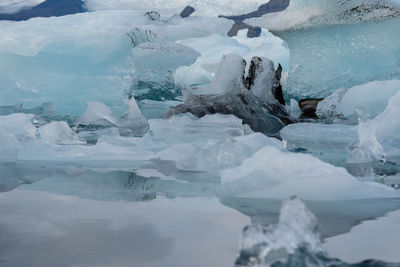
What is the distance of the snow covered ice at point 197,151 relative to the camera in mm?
1462

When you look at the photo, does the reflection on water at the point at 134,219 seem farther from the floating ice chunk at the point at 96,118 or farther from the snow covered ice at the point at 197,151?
the floating ice chunk at the point at 96,118

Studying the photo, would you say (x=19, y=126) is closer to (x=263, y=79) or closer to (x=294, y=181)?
(x=294, y=181)

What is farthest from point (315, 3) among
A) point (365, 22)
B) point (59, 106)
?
point (59, 106)

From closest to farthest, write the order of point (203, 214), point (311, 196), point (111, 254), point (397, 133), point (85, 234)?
point (111, 254) < point (85, 234) < point (203, 214) < point (311, 196) < point (397, 133)

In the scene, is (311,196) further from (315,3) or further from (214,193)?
(315,3)

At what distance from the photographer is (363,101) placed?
339 inches

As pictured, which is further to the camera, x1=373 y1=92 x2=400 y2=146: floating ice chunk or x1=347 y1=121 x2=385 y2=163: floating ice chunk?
x1=373 y1=92 x2=400 y2=146: floating ice chunk

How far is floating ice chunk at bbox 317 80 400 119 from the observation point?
826cm

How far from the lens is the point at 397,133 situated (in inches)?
205

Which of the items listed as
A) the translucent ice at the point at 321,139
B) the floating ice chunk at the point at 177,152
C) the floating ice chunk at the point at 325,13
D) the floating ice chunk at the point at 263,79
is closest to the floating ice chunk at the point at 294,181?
the floating ice chunk at the point at 177,152

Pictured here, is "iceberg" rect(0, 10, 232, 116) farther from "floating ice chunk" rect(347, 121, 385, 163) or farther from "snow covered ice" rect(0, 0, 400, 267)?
"floating ice chunk" rect(347, 121, 385, 163)

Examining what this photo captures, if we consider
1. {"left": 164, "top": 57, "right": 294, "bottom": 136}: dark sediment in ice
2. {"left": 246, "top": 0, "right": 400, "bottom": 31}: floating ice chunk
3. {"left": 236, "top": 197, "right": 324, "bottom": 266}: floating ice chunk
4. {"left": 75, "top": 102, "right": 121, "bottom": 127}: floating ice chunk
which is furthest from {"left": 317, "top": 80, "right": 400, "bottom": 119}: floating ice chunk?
{"left": 236, "top": 197, "right": 324, "bottom": 266}: floating ice chunk

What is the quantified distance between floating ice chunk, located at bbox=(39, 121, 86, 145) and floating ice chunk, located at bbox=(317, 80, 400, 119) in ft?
16.6

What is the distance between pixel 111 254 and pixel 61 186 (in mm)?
1217
